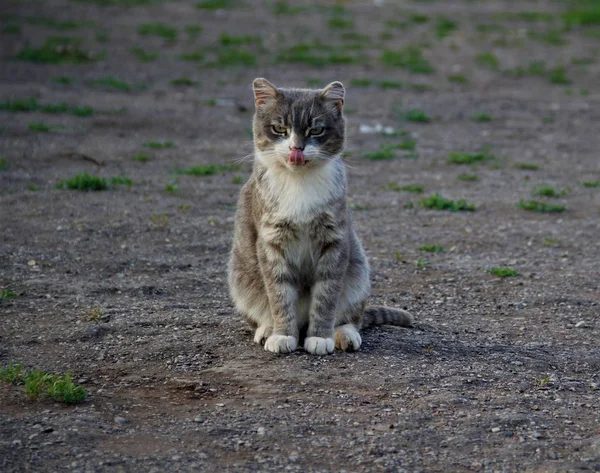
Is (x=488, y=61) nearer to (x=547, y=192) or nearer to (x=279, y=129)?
(x=547, y=192)

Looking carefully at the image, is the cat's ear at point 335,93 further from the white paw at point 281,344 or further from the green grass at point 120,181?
the green grass at point 120,181

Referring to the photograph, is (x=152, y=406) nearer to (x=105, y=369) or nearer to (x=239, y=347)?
(x=105, y=369)

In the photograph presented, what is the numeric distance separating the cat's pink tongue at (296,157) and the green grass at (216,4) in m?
21.4

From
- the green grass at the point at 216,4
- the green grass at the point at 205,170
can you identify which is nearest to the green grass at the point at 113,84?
the green grass at the point at 205,170

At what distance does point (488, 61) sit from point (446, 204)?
36.3 feet

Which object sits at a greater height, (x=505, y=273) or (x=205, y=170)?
(x=205, y=170)

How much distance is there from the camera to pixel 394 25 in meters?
25.2

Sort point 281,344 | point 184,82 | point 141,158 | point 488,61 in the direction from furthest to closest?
point 488,61
point 184,82
point 141,158
point 281,344

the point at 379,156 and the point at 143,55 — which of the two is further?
the point at 143,55

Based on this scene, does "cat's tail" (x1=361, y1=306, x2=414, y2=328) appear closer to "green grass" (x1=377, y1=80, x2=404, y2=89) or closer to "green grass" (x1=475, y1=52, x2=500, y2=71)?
"green grass" (x1=377, y1=80, x2=404, y2=89)

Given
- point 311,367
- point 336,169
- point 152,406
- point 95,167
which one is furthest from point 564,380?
point 95,167

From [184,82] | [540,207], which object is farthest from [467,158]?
[184,82]

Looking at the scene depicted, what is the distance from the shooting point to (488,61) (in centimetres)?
2172

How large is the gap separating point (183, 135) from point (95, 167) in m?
2.43
